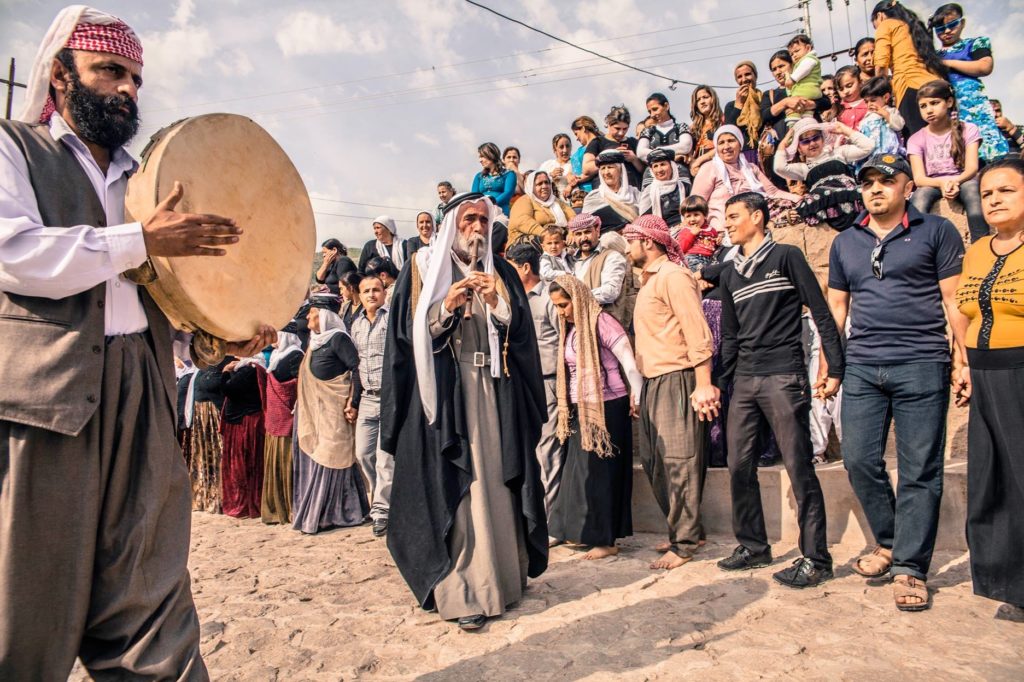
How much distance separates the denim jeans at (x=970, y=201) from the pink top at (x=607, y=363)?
297 cm

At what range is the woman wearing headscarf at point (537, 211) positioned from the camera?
8.67 metres

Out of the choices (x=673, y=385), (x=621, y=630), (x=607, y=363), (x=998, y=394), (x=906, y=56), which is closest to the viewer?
(x=998, y=394)

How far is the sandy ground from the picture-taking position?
9.95 feet

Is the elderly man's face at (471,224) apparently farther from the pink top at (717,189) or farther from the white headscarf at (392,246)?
the white headscarf at (392,246)

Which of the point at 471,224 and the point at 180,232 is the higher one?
the point at 471,224

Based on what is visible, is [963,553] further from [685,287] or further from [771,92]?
[771,92]

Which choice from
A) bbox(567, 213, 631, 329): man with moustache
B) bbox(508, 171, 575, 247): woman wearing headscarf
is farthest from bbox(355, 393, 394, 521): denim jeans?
bbox(508, 171, 575, 247): woman wearing headscarf

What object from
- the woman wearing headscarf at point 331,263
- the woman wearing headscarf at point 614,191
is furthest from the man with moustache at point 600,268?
the woman wearing headscarf at point 331,263

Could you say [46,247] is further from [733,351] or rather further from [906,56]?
[906,56]

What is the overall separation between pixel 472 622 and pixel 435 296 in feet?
5.88

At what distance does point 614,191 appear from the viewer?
8188 millimetres

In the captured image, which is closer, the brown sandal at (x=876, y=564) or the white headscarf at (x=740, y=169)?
the brown sandal at (x=876, y=564)

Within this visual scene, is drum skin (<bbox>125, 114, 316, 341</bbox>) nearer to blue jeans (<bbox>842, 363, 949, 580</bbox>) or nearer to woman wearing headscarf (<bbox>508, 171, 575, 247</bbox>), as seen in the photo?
blue jeans (<bbox>842, 363, 949, 580</bbox>)

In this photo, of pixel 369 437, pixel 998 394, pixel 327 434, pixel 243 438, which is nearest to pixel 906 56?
pixel 998 394
